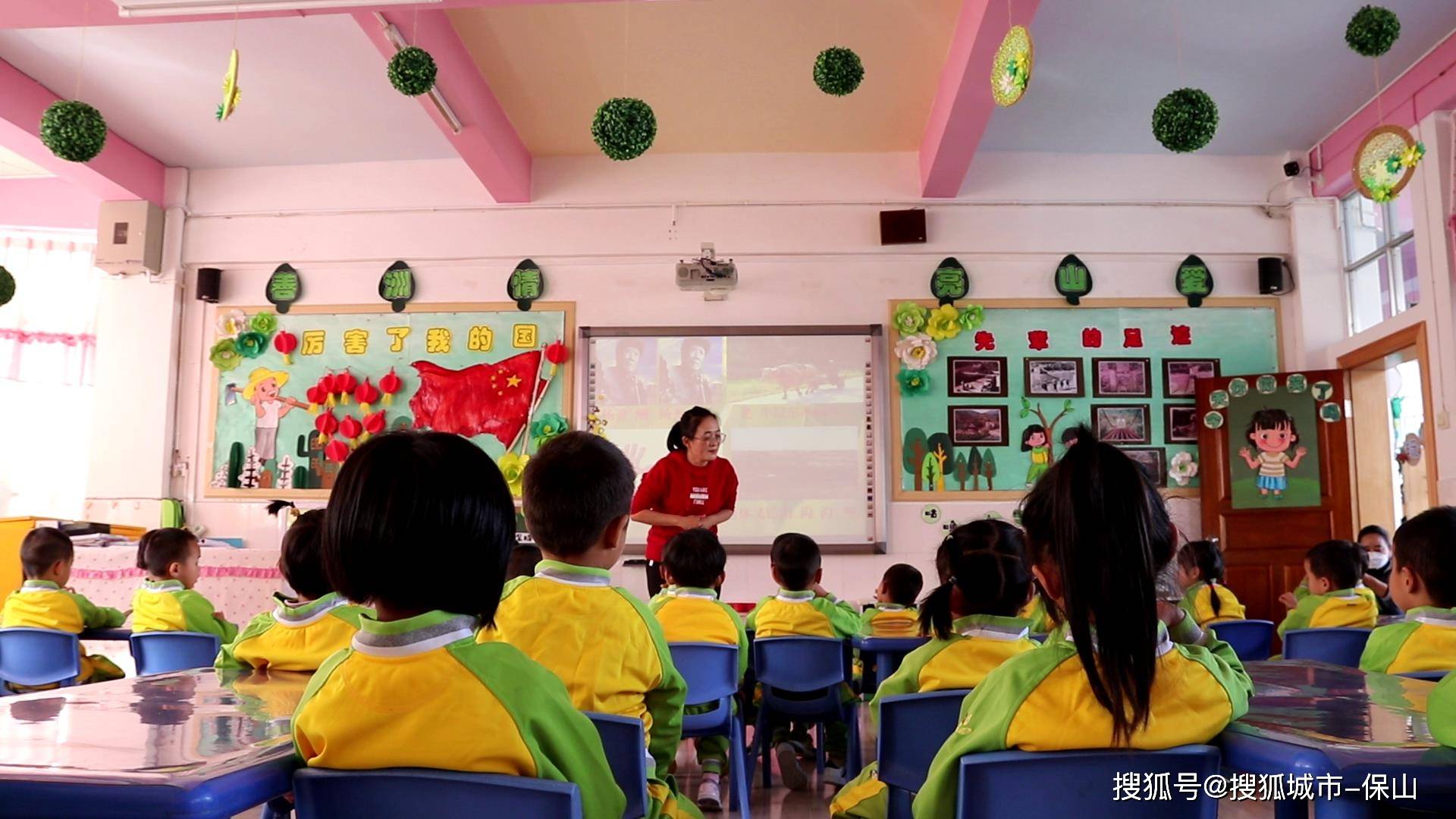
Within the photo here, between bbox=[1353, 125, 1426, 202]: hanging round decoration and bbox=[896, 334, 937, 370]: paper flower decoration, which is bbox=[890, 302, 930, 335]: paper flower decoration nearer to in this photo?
bbox=[896, 334, 937, 370]: paper flower decoration

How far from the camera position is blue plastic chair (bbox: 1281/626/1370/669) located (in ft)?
9.34

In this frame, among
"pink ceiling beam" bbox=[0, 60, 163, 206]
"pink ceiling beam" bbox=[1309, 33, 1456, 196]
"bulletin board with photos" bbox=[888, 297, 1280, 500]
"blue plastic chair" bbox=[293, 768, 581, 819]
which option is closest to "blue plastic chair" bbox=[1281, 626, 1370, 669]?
"blue plastic chair" bbox=[293, 768, 581, 819]

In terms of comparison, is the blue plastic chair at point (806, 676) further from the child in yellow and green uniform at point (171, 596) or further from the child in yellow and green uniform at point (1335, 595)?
the child in yellow and green uniform at point (171, 596)

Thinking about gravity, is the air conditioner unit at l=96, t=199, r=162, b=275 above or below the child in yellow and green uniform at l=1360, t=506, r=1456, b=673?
above

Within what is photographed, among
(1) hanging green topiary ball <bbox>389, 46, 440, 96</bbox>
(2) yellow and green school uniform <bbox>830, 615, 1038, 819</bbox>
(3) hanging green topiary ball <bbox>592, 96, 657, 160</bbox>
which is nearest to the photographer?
(2) yellow and green school uniform <bbox>830, 615, 1038, 819</bbox>

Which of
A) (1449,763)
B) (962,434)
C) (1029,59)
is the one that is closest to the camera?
(1449,763)

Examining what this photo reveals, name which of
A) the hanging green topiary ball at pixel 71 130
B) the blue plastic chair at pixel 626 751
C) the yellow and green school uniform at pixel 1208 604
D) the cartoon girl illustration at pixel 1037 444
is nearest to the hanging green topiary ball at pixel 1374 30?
the yellow and green school uniform at pixel 1208 604

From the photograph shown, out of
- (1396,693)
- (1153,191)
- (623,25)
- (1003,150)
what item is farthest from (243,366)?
(1396,693)

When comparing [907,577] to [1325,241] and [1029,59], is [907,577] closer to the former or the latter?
[1029,59]

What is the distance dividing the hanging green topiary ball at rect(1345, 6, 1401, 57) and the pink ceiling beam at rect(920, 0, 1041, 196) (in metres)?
1.29

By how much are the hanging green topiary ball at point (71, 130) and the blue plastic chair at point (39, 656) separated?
199 centimetres

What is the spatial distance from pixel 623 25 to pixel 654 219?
5.00ft

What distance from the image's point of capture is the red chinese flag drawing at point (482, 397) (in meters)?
6.34

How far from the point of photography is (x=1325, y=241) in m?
6.39
